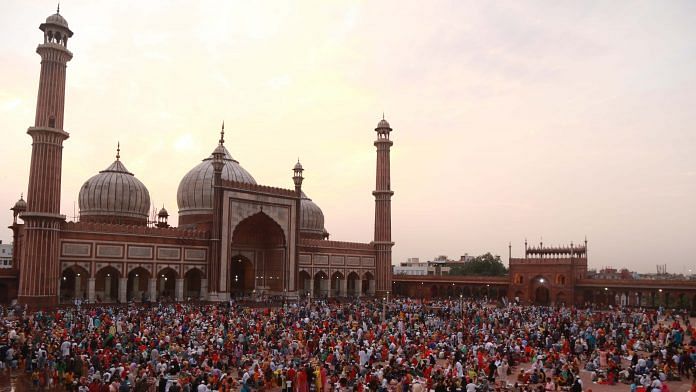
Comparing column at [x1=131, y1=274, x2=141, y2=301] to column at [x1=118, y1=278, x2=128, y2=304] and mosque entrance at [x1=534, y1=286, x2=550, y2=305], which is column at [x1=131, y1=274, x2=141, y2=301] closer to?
column at [x1=118, y1=278, x2=128, y2=304]

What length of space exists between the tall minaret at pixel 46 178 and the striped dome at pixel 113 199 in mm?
8240

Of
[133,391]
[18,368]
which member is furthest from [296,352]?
[18,368]

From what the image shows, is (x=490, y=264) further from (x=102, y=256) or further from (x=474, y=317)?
(x=102, y=256)

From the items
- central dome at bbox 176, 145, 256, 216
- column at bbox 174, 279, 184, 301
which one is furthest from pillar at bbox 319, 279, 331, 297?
column at bbox 174, 279, 184, 301

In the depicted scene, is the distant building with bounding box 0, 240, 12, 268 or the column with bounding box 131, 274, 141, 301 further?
the distant building with bounding box 0, 240, 12, 268

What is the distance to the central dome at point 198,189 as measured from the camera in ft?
139

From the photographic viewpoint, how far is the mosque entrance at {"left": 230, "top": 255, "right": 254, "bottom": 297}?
41781 mm

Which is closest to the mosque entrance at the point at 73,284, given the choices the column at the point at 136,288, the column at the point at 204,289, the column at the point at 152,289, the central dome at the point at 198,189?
the column at the point at 136,288

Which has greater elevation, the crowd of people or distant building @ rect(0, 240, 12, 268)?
distant building @ rect(0, 240, 12, 268)

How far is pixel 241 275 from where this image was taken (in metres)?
42.7

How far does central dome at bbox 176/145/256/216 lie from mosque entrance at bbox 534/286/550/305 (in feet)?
79.5

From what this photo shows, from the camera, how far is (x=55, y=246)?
29.7m

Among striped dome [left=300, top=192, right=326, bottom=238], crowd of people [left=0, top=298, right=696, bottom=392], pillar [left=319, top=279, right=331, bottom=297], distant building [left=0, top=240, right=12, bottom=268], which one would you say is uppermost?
striped dome [left=300, top=192, right=326, bottom=238]

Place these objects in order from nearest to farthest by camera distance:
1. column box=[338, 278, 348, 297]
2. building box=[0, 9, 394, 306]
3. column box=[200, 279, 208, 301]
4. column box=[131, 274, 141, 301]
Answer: building box=[0, 9, 394, 306] < column box=[131, 274, 141, 301] < column box=[200, 279, 208, 301] < column box=[338, 278, 348, 297]
